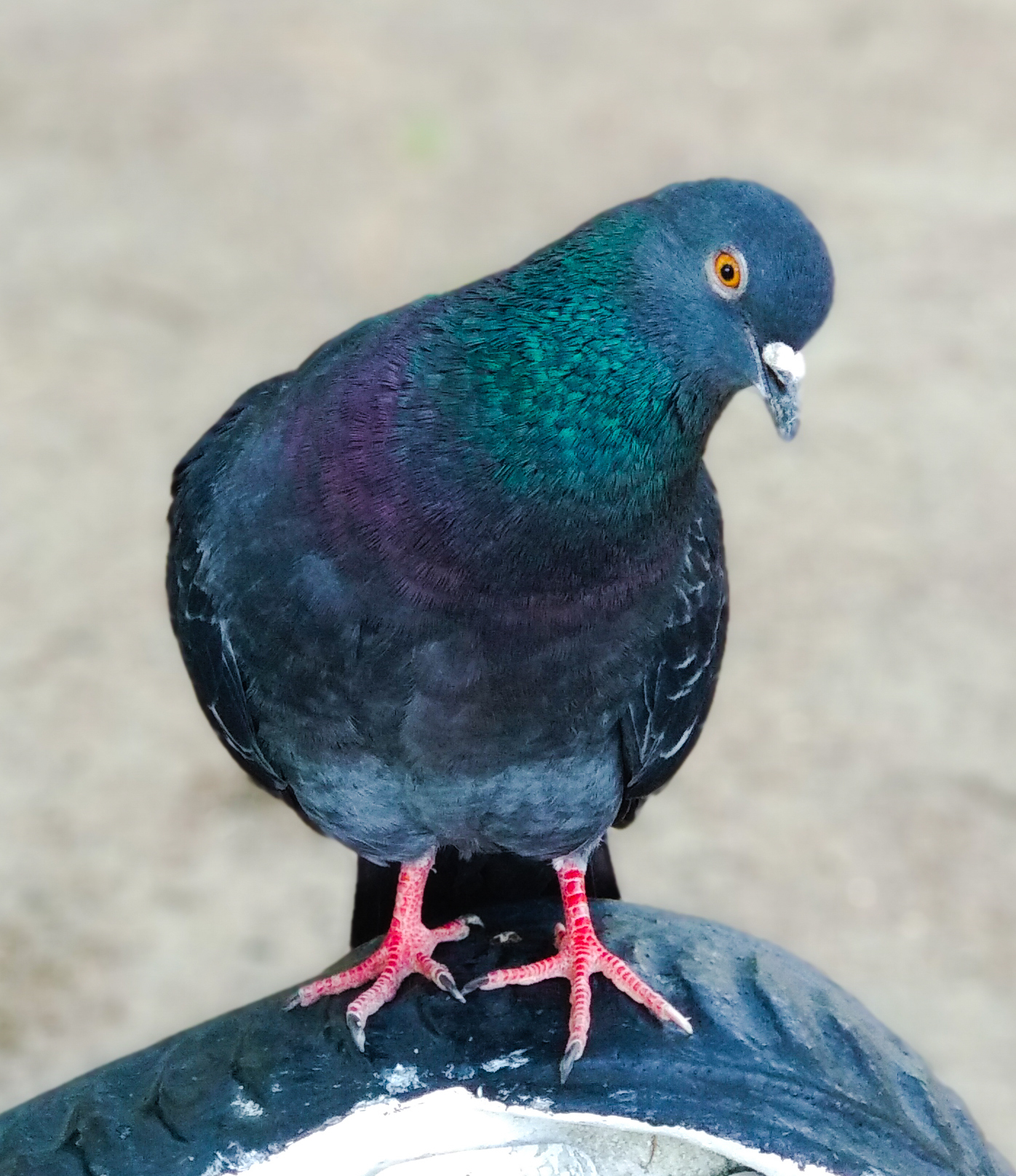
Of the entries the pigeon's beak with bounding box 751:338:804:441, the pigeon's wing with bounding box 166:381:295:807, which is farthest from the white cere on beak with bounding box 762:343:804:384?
the pigeon's wing with bounding box 166:381:295:807

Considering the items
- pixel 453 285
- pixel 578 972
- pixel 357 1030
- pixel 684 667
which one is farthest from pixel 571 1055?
pixel 453 285

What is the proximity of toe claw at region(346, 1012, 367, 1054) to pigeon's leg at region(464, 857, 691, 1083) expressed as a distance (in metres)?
0.18

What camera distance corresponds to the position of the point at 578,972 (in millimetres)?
2385

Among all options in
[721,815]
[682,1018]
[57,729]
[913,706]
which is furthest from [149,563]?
[682,1018]

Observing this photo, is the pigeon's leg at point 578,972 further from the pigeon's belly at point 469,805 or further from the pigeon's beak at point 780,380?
the pigeon's beak at point 780,380

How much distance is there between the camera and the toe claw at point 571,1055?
2129 millimetres

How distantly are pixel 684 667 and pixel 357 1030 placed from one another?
767 millimetres

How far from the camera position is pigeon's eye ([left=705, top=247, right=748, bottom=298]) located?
2000 millimetres

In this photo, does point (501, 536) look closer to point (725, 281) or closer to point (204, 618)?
point (725, 281)

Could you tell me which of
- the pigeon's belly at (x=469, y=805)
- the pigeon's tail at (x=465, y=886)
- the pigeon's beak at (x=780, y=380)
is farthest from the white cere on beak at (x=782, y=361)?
the pigeon's tail at (x=465, y=886)

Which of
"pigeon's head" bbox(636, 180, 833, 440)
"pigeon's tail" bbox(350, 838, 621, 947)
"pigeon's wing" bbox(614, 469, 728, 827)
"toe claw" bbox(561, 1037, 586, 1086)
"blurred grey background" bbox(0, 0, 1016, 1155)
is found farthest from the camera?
"blurred grey background" bbox(0, 0, 1016, 1155)

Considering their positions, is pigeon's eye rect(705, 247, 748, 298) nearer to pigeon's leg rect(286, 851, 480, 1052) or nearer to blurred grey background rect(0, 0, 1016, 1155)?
pigeon's leg rect(286, 851, 480, 1052)

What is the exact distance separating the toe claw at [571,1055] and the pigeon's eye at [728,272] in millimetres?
1099

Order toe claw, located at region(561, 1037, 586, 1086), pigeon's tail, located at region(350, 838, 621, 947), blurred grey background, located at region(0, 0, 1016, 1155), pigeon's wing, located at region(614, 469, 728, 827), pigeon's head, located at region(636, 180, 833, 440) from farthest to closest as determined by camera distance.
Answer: blurred grey background, located at region(0, 0, 1016, 1155) < pigeon's tail, located at region(350, 838, 621, 947) < pigeon's wing, located at region(614, 469, 728, 827) < toe claw, located at region(561, 1037, 586, 1086) < pigeon's head, located at region(636, 180, 833, 440)
